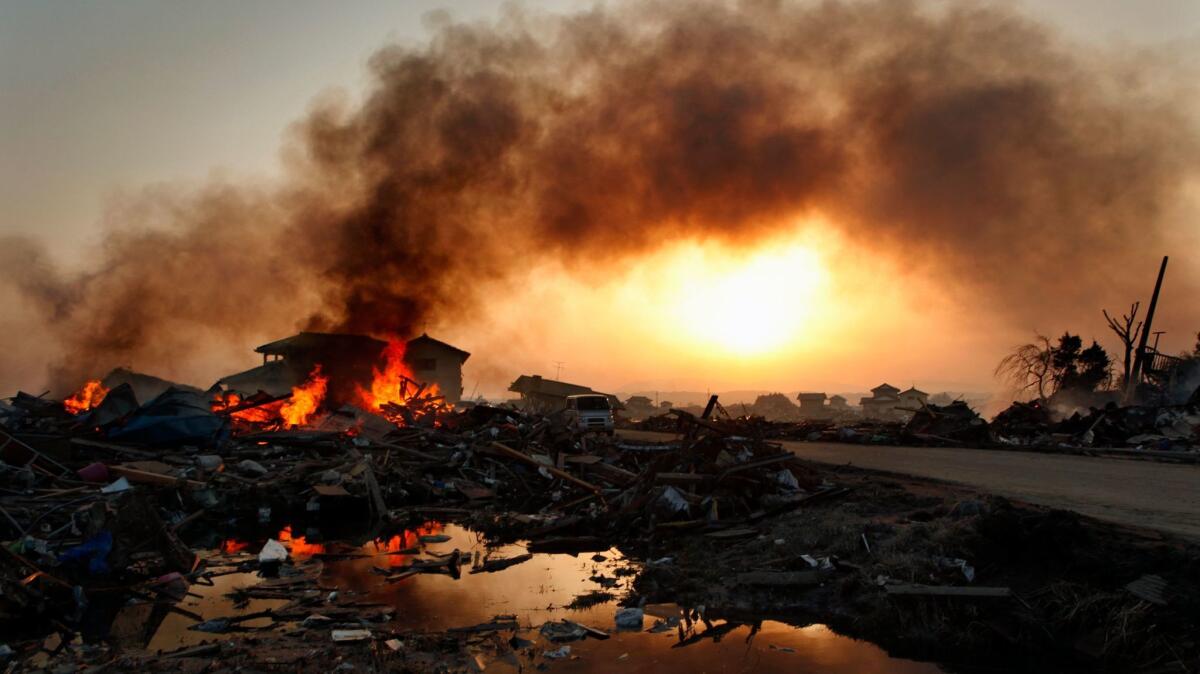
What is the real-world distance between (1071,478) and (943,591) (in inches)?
364

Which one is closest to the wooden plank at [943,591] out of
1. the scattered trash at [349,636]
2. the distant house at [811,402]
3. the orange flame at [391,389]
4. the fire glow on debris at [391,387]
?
the scattered trash at [349,636]

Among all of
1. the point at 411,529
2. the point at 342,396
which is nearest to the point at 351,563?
the point at 411,529

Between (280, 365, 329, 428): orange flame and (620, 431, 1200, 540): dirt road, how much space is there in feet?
57.5

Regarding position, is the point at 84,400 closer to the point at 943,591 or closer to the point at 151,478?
the point at 151,478

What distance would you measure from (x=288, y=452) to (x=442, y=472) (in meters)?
4.31

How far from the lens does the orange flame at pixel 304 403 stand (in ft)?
76.3

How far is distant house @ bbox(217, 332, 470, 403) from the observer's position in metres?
31.6

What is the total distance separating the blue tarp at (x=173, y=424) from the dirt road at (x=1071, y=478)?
16.8m

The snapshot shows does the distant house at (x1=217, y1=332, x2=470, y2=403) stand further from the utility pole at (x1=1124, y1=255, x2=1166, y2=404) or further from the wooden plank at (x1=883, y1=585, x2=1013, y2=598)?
the utility pole at (x1=1124, y1=255, x2=1166, y2=404)

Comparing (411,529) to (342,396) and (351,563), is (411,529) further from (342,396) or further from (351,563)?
(342,396)

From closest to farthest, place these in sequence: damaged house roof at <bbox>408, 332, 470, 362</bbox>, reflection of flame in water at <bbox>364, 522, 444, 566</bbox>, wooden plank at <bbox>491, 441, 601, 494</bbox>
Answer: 1. reflection of flame in water at <bbox>364, 522, 444, 566</bbox>
2. wooden plank at <bbox>491, 441, 601, 494</bbox>
3. damaged house roof at <bbox>408, 332, 470, 362</bbox>

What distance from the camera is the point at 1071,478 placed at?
13.7m

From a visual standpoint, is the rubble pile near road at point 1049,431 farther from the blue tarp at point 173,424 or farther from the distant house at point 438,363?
the distant house at point 438,363

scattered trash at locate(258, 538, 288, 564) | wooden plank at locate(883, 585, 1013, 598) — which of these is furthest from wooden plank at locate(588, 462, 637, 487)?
wooden plank at locate(883, 585, 1013, 598)
